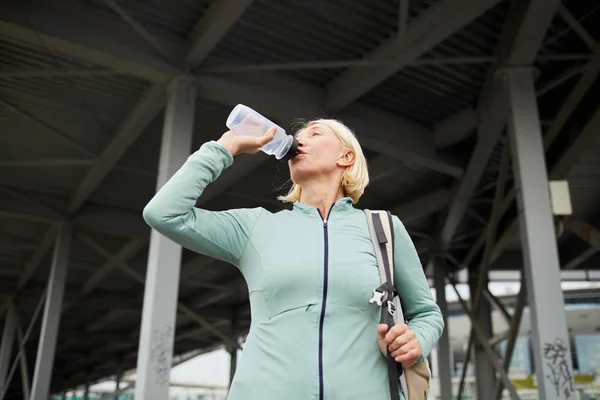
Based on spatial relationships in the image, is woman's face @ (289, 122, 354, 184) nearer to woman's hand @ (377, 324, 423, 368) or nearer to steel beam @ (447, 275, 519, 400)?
woman's hand @ (377, 324, 423, 368)

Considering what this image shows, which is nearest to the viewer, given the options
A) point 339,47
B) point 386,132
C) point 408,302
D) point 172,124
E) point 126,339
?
point 408,302

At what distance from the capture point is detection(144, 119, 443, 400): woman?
1.75 m

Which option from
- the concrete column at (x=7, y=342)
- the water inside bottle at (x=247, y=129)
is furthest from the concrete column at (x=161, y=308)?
the concrete column at (x=7, y=342)

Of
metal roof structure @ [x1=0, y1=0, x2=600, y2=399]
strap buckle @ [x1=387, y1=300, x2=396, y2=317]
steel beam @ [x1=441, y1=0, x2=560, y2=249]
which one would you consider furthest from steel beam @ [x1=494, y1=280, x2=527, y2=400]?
strap buckle @ [x1=387, y1=300, x2=396, y2=317]

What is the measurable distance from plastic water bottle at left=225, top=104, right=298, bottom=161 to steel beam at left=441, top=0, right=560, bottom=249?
6.58 m

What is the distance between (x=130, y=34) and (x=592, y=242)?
1245cm

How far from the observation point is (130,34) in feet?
31.6

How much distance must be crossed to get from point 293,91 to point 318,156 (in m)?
8.89

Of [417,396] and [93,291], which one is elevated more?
[93,291]

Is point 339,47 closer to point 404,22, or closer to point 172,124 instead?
point 404,22

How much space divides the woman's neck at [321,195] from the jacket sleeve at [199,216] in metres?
0.20

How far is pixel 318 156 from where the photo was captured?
224 cm

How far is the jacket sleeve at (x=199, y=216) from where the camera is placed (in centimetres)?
192

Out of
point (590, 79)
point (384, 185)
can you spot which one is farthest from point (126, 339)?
point (590, 79)
